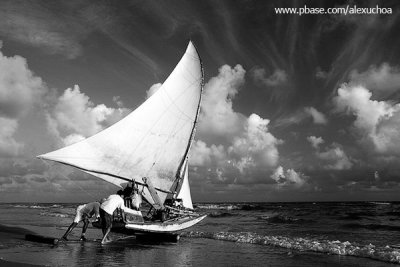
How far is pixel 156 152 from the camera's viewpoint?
19234 mm

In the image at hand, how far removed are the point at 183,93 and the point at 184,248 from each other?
986 cm

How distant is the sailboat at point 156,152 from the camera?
16.0 m

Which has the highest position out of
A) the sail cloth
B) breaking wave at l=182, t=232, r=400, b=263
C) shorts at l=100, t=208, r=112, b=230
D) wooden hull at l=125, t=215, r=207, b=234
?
the sail cloth

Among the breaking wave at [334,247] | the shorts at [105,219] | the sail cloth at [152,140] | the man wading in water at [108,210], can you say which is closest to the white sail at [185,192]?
the sail cloth at [152,140]

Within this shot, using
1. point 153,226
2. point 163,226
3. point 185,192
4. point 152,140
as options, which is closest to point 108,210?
point 153,226

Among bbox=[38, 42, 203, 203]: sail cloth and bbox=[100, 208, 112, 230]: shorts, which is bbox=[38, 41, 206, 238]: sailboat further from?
bbox=[100, 208, 112, 230]: shorts

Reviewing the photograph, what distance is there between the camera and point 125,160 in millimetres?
17516

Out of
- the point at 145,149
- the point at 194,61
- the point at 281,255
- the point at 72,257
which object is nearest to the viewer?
the point at 72,257

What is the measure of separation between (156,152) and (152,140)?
73 cm

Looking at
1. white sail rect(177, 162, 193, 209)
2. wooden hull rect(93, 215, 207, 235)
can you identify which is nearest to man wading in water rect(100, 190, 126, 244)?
wooden hull rect(93, 215, 207, 235)

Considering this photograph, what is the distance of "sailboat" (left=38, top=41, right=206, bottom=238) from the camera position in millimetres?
16031

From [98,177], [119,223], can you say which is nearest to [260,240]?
[119,223]

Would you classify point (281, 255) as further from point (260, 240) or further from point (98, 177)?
point (98, 177)

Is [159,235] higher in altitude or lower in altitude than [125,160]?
lower
